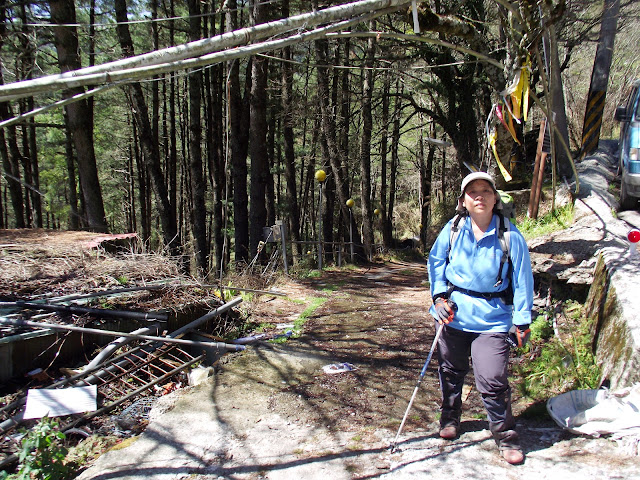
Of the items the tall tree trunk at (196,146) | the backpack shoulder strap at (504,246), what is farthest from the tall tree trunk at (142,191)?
the backpack shoulder strap at (504,246)

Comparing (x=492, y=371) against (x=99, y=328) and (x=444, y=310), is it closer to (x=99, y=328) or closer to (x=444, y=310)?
(x=444, y=310)

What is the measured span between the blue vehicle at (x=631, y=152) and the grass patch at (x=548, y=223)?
1.14 meters

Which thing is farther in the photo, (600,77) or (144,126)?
(144,126)

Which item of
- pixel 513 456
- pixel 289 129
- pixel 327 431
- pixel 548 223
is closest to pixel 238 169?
pixel 289 129

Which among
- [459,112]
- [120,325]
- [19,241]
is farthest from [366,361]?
[459,112]

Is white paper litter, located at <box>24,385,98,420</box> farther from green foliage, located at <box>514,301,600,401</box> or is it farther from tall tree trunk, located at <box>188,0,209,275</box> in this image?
tall tree trunk, located at <box>188,0,209,275</box>

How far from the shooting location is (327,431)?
3.37 m

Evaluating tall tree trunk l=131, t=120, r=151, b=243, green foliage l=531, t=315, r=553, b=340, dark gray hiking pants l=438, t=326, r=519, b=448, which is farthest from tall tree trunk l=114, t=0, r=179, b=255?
tall tree trunk l=131, t=120, r=151, b=243

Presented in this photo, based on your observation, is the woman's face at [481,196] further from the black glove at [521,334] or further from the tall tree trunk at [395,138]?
the tall tree trunk at [395,138]

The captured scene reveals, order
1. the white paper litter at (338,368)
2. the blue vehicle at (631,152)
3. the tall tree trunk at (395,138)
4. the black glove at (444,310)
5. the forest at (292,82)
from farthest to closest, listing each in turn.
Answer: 1. the tall tree trunk at (395,138)
2. the blue vehicle at (631,152)
3. the white paper litter at (338,368)
4. the forest at (292,82)
5. the black glove at (444,310)

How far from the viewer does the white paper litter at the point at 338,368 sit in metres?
4.52

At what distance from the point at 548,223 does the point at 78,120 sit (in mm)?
9950

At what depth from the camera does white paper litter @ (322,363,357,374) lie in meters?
4.52

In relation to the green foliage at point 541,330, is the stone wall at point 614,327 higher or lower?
higher
